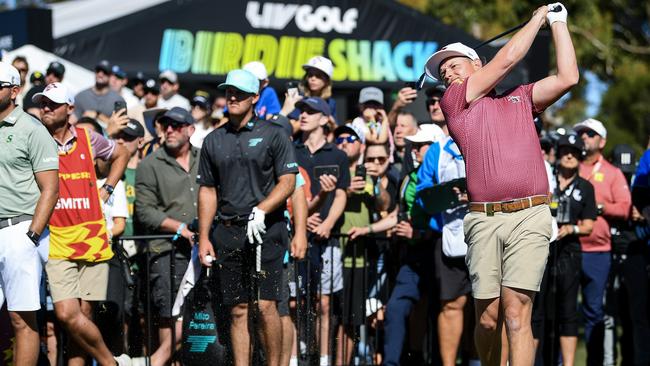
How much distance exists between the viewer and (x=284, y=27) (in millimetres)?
17516

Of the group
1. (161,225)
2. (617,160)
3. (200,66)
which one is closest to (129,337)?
(161,225)

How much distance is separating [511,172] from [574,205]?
10.2 ft

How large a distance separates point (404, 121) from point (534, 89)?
3930 millimetres

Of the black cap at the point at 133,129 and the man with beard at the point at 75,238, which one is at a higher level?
the black cap at the point at 133,129

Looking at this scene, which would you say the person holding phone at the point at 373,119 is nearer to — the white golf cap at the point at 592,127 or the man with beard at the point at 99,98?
the white golf cap at the point at 592,127

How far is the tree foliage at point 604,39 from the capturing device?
2966 centimetres

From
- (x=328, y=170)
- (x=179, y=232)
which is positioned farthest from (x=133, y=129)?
(x=328, y=170)

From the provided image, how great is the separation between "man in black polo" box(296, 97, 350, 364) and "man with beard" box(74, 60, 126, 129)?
11.3 ft

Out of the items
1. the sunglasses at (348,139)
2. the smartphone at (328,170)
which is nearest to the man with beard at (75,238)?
the smartphone at (328,170)

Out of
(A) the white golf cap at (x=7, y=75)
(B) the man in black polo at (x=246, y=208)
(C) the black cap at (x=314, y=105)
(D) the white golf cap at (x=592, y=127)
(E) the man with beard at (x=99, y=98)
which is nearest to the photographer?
(A) the white golf cap at (x=7, y=75)

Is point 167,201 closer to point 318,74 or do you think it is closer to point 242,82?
point 242,82

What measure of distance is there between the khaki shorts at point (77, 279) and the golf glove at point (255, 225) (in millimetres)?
1420

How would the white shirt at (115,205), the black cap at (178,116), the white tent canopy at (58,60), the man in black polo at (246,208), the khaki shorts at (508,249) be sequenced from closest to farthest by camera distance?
the khaki shorts at (508,249) → the man in black polo at (246,208) → the white shirt at (115,205) → the black cap at (178,116) → the white tent canopy at (58,60)

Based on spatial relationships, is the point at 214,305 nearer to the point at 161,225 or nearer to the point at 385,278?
the point at 161,225
